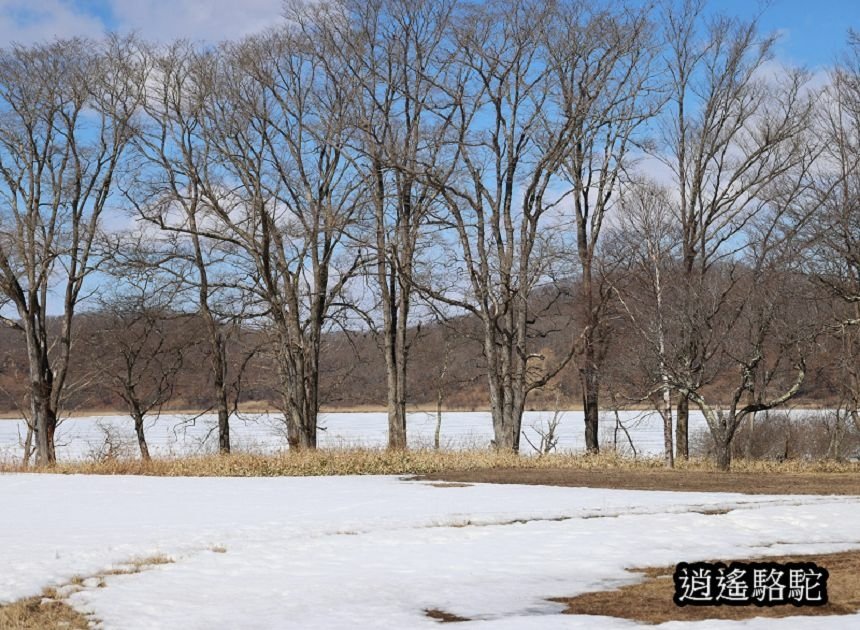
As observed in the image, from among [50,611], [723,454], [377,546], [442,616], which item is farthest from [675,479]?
[50,611]

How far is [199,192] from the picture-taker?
29.4 metres

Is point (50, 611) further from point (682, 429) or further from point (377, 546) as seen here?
point (682, 429)

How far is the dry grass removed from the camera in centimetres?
2155

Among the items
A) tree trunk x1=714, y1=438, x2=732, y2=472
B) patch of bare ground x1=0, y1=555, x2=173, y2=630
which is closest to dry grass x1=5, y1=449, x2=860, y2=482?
tree trunk x1=714, y1=438, x2=732, y2=472

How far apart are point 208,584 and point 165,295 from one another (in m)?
22.2

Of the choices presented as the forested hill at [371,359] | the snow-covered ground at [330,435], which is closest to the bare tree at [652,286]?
the forested hill at [371,359]

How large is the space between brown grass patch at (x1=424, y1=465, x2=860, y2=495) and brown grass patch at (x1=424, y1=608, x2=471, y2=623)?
10109 mm

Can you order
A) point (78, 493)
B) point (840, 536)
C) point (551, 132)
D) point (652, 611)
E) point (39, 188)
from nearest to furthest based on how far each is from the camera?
point (652, 611)
point (840, 536)
point (78, 493)
point (551, 132)
point (39, 188)

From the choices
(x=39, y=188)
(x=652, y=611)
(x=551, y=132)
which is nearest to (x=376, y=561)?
(x=652, y=611)

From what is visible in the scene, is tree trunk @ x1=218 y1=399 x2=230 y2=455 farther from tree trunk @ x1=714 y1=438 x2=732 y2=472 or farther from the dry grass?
tree trunk @ x1=714 y1=438 x2=732 y2=472

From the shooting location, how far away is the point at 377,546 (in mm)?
11477

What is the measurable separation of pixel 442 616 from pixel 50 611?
326cm

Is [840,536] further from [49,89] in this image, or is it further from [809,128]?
[49,89]

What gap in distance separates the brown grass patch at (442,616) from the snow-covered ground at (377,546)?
9 cm
